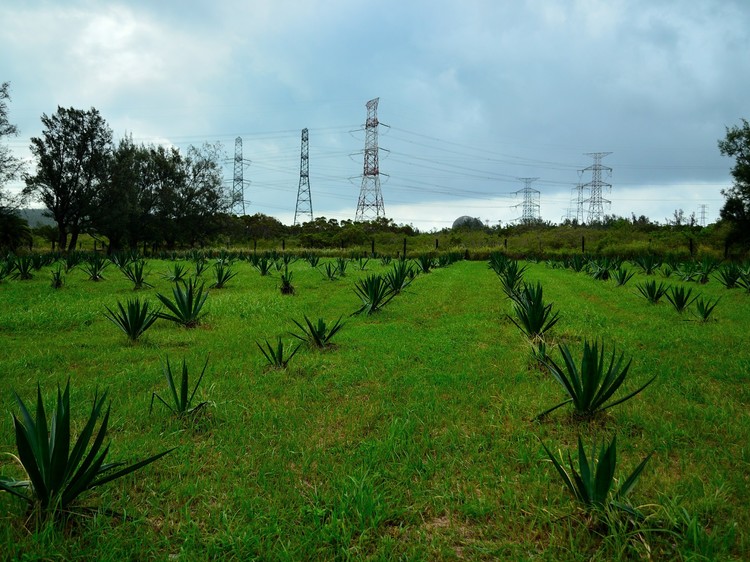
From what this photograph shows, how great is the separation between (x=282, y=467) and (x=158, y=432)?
3.33 ft

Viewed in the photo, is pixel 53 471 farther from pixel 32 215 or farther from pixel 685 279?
pixel 32 215

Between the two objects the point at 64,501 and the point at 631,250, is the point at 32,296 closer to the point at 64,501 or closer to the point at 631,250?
the point at 64,501

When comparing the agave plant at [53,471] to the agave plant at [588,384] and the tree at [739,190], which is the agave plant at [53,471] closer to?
the agave plant at [588,384]

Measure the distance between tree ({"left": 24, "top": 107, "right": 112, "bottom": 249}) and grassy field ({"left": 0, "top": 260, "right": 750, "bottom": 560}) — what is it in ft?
97.8

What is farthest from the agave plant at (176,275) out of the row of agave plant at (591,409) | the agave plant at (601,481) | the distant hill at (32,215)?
the distant hill at (32,215)

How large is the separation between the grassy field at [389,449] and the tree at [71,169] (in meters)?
29.8

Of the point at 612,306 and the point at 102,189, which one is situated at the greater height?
the point at 102,189

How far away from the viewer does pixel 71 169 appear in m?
31.6

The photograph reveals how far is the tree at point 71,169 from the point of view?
30641 mm

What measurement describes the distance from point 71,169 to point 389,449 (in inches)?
1423

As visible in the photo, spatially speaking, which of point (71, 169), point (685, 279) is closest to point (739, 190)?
point (685, 279)

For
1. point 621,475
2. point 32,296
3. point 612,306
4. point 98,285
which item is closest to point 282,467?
point 621,475

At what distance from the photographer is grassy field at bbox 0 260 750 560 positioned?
1.99 m

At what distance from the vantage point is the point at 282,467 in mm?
2641
